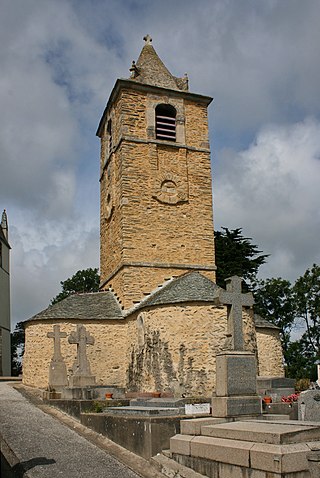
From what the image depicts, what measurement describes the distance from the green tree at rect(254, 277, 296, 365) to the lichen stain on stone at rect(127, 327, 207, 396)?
22811mm

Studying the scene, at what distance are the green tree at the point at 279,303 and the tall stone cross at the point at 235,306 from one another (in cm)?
3118

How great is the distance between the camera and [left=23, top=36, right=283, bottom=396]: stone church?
59.2 feet

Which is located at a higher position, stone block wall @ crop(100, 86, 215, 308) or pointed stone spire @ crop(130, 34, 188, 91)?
pointed stone spire @ crop(130, 34, 188, 91)

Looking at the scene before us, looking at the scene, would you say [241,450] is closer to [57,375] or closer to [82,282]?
[57,375]

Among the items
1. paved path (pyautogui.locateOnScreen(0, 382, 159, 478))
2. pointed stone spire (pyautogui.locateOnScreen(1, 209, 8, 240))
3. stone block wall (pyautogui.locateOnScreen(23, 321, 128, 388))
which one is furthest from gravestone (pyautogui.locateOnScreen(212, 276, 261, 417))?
pointed stone spire (pyautogui.locateOnScreen(1, 209, 8, 240))

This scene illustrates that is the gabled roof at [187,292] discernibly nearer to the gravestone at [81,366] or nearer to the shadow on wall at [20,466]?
the gravestone at [81,366]

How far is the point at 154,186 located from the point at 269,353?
9354 millimetres

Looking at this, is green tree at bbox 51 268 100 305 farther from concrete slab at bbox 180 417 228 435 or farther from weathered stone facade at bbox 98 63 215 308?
concrete slab at bbox 180 417 228 435

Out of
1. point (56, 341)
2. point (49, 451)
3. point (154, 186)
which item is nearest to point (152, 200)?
point (154, 186)

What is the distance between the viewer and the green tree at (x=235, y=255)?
33.7 meters

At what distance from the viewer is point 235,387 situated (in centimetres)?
887

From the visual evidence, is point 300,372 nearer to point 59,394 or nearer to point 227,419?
point 59,394

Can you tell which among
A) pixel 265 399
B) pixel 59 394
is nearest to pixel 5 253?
pixel 59 394

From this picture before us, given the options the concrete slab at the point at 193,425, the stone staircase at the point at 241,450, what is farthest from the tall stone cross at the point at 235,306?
the stone staircase at the point at 241,450
